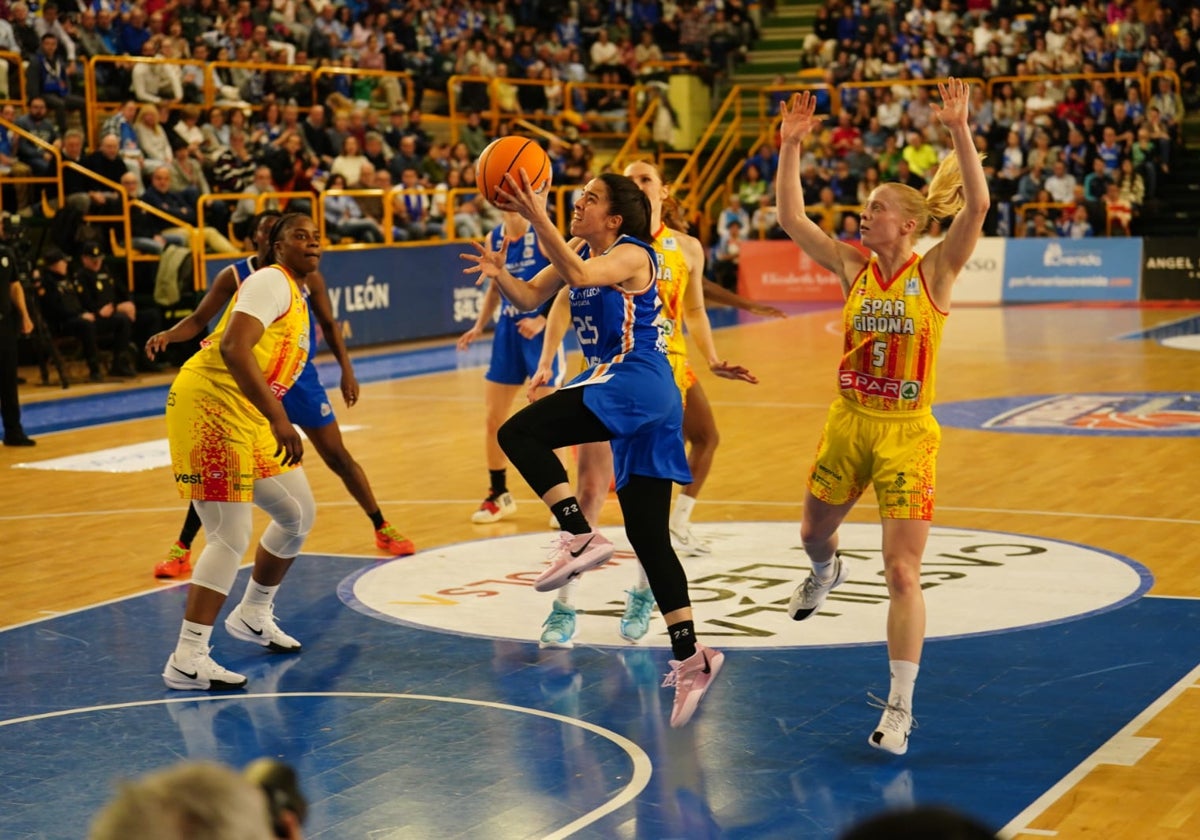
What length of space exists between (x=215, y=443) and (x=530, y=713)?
1687 mm

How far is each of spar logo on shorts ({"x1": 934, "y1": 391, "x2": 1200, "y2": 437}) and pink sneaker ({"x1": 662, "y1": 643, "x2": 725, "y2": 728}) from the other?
7.91 metres

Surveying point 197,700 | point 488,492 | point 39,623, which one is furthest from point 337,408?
point 197,700

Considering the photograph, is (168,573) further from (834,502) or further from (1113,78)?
(1113,78)

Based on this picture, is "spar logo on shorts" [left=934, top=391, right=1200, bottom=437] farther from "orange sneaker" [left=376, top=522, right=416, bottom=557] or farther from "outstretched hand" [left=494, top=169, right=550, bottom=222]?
"outstretched hand" [left=494, top=169, right=550, bottom=222]

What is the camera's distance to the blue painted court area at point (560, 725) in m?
5.60

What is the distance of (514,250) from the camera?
11.1 meters

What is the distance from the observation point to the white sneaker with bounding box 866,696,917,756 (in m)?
6.03

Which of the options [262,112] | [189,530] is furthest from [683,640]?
[262,112]

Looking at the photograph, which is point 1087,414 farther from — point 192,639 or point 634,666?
point 192,639

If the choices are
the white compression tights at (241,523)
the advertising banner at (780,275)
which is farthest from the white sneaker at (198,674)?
the advertising banner at (780,275)

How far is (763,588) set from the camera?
8703 mm

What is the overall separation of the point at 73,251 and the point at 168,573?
10244mm

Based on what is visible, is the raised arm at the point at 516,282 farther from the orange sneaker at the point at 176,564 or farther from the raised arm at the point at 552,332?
the orange sneaker at the point at 176,564

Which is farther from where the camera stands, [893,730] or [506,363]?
[506,363]
